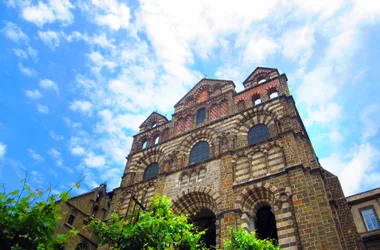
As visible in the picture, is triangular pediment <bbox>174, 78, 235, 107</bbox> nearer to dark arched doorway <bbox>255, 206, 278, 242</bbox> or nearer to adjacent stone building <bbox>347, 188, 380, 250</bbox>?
dark arched doorway <bbox>255, 206, 278, 242</bbox>

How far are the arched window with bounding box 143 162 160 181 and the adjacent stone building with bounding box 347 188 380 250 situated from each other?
13274 mm

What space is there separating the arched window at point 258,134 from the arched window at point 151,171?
748cm

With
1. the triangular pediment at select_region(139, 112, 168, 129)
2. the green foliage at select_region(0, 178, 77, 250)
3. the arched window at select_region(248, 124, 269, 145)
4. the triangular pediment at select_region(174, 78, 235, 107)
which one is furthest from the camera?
the triangular pediment at select_region(139, 112, 168, 129)

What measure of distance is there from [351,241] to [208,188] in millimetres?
7535

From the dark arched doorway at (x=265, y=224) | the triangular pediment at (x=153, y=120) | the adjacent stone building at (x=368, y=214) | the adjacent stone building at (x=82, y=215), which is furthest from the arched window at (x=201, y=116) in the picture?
the adjacent stone building at (x=368, y=214)

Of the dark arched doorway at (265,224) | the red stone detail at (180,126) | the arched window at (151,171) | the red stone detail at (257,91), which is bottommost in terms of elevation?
the dark arched doorway at (265,224)

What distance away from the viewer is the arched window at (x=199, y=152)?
2036 cm

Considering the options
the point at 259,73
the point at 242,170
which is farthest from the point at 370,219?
the point at 259,73

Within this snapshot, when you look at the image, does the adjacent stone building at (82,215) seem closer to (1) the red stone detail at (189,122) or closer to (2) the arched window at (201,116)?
(1) the red stone detail at (189,122)

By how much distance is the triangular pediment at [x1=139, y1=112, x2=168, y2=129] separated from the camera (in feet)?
89.4

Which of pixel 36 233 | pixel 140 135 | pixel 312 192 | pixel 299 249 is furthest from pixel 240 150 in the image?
pixel 36 233

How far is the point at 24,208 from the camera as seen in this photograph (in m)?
7.61

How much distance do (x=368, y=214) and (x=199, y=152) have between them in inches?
446

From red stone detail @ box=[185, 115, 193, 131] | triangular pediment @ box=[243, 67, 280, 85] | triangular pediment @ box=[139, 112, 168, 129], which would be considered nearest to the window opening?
red stone detail @ box=[185, 115, 193, 131]
